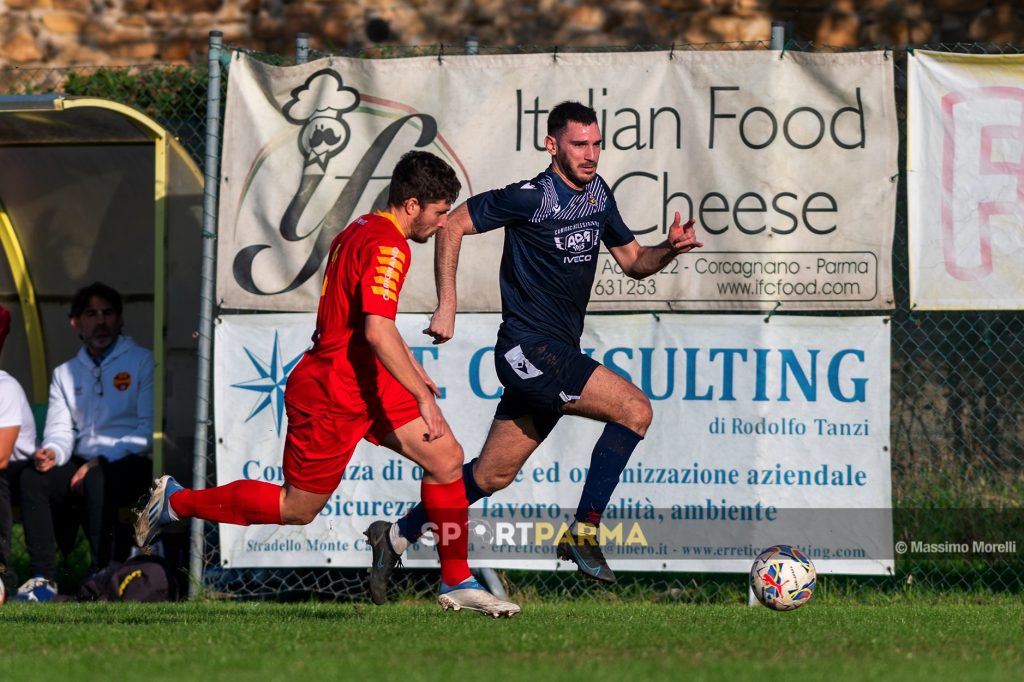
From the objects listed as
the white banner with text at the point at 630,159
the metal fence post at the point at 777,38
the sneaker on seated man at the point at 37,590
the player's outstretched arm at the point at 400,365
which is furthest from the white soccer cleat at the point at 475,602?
the metal fence post at the point at 777,38

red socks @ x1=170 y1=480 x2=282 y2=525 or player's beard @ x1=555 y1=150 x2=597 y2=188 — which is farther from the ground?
player's beard @ x1=555 y1=150 x2=597 y2=188

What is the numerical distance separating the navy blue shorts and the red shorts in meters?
0.55

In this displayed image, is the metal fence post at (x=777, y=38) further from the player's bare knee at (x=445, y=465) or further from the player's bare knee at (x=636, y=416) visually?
the player's bare knee at (x=445, y=465)

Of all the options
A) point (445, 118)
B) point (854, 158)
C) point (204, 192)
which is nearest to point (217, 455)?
point (204, 192)

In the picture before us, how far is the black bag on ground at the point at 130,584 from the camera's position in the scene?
348 inches

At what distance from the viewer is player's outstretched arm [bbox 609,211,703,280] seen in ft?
23.4

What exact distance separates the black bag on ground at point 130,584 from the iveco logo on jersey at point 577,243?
3.43m

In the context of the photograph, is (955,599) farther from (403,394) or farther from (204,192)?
(204,192)

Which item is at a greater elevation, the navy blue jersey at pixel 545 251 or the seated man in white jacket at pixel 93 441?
the navy blue jersey at pixel 545 251

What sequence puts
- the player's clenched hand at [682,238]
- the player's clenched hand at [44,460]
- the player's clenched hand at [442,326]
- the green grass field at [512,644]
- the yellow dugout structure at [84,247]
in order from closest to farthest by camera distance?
the green grass field at [512,644]
the player's clenched hand at [442,326]
the player's clenched hand at [682,238]
the player's clenched hand at [44,460]
the yellow dugout structure at [84,247]

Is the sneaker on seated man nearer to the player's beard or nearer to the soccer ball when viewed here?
the player's beard

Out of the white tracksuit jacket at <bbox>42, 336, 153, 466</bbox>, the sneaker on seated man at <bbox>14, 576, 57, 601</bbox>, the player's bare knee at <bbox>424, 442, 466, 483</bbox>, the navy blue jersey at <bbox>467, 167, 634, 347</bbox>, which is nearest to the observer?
the player's bare knee at <bbox>424, 442, 466, 483</bbox>

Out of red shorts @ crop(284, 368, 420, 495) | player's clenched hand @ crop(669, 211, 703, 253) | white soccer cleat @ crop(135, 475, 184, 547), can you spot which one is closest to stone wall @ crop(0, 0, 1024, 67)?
player's clenched hand @ crop(669, 211, 703, 253)

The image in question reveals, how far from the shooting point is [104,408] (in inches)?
380
